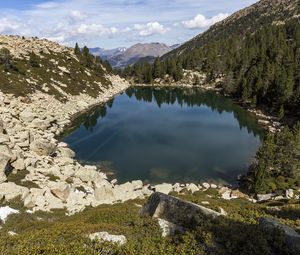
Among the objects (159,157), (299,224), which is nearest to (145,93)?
(159,157)

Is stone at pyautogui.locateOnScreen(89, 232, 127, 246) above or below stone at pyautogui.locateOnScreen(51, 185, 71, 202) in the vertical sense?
above

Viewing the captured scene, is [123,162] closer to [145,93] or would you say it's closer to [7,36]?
[145,93]

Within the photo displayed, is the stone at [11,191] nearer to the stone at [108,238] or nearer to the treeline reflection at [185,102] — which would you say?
the stone at [108,238]

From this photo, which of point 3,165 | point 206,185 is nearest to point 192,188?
point 206,185

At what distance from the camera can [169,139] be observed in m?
79.8

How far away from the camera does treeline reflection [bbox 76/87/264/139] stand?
94088 millimetres

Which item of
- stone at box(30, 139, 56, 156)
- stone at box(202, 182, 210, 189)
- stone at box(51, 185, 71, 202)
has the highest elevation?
stone at box(30, 139, 56, 156)

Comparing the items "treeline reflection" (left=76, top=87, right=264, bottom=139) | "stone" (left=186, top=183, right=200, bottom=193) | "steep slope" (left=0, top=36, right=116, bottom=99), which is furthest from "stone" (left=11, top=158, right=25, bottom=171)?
"steep slope" (left=0, top=36, right=116, bottom=99)

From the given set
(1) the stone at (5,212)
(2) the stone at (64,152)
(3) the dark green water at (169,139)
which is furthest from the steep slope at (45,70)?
(1) the stone at (5,212)

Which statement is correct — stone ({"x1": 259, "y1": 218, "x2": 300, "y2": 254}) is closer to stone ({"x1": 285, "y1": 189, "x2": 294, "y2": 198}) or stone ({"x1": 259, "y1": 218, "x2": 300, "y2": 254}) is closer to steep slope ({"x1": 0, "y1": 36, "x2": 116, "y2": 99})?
stone ({"x1": 285, "y1": 189, "x2": 294, "y2": 198})

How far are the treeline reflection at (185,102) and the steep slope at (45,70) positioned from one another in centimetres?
1096

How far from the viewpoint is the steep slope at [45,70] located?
9914cm

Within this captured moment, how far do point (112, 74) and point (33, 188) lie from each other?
13820 centimetres

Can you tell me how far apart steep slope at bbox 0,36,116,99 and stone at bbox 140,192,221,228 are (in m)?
75.8
